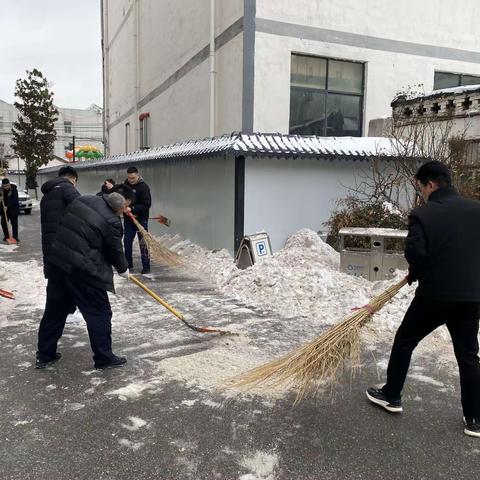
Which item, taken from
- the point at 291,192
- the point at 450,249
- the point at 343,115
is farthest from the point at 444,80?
the point at 450,249

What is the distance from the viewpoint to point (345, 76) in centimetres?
1160

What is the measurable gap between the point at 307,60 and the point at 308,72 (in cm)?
27

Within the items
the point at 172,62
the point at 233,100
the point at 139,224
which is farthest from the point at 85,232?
the point at 172,62

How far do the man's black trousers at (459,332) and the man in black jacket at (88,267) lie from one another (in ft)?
7.60

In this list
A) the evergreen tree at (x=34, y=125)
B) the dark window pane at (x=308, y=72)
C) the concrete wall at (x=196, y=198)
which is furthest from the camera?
the evergreen tree at (x=34, y=125)

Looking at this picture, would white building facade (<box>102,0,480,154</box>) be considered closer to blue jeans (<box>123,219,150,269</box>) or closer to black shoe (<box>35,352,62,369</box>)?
blue jeans (<box>123,219,150,269</box>)

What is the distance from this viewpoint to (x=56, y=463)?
2.76 m

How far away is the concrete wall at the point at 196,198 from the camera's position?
340 inches

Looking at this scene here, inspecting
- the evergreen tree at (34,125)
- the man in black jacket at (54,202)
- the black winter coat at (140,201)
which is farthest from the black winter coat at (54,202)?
the evergreen tree at (34,125)

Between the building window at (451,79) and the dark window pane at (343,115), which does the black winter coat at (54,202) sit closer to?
the dark window pane at (343,115)

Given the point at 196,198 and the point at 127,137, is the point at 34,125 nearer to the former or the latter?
the point at 127,137

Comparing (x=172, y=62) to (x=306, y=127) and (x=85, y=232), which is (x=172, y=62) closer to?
(x=306, y=127)

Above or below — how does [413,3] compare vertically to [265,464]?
above

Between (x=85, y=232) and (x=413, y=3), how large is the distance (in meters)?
11.2
